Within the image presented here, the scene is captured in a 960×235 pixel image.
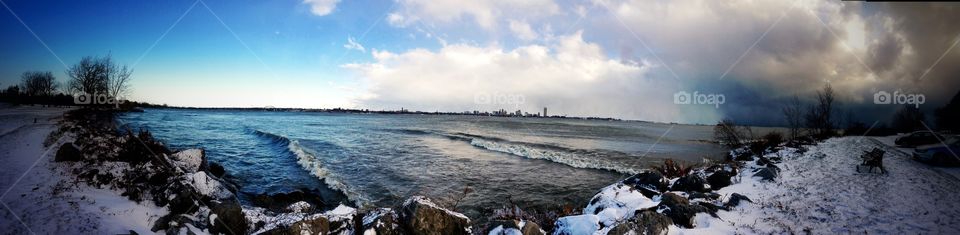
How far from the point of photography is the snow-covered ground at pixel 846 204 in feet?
23.0

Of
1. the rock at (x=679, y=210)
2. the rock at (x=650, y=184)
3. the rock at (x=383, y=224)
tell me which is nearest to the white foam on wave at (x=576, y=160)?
the rock at (x=650, y=184)

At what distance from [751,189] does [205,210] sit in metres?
14.1

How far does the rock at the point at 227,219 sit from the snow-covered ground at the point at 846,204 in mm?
8221

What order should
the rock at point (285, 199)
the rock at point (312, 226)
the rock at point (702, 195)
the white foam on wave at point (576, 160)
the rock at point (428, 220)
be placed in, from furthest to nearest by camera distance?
the white foam on wave at point (576, 160), the rock at point (285, 199), the rock at point (702, 195), the rock at point (428, 220), the rock at point (312, 226)

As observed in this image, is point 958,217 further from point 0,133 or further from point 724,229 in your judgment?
point 0,133

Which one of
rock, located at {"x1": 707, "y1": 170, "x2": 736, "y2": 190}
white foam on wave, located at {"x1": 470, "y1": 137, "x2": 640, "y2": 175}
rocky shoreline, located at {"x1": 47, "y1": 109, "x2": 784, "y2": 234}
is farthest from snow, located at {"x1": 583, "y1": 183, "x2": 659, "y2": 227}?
white foam on wave, located at {"x1": 470, "y1": 137, "x2": 640, "y2": 175}

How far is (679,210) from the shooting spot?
7.04 meters

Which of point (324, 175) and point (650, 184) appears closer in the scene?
point (650, 184)

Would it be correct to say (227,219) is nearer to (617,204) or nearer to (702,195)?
(617,204)

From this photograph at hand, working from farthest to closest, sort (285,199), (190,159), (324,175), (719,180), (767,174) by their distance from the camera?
1. (324,175)
2. (190,159)
3. (767,174)
4. (285,199)
5. (719,180)

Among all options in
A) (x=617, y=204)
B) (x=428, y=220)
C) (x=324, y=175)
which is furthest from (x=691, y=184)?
(x=324, y=175)

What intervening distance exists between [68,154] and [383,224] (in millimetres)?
11172

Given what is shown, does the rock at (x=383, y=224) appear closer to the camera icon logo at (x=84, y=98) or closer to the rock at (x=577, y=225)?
the rock at (x=577, y=225)

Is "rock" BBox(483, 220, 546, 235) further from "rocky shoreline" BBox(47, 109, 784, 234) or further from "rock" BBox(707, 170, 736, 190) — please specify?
"rock" BBox(707, 170, 736, 190)
